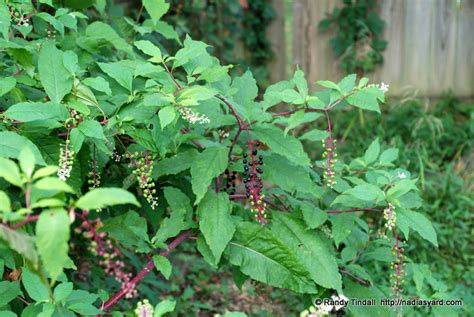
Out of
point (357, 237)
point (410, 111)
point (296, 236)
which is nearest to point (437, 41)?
point (410, 111)

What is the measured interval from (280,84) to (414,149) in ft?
10.9

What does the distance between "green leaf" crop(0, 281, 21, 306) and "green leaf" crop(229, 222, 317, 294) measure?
67 centimetres

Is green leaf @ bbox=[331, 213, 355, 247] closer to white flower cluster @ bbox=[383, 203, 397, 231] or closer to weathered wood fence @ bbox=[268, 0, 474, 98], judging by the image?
white flower cluster @ bbox=[383, 203, 397, 231]

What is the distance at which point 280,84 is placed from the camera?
210cm

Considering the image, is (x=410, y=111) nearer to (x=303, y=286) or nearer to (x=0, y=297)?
(x=303, y=286)

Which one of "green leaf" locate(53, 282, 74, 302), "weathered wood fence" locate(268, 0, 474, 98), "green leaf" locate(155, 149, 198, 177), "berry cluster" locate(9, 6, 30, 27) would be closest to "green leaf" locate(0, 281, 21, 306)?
"green leaf" locate(53, 282, 74, 302)

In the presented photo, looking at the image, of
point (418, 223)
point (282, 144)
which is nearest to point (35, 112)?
point (282, 144)

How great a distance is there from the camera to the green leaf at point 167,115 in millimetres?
1646

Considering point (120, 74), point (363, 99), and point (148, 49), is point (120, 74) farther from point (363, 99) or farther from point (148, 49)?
point (363, 99)

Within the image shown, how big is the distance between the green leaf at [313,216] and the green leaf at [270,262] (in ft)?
0.37

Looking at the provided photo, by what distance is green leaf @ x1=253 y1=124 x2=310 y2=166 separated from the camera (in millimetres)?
1848

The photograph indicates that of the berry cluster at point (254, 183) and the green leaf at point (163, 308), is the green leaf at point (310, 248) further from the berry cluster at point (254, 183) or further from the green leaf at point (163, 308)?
the green leaf at point (163, 308)

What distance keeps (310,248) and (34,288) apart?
88 centimetres

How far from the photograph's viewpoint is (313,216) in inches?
79.9
